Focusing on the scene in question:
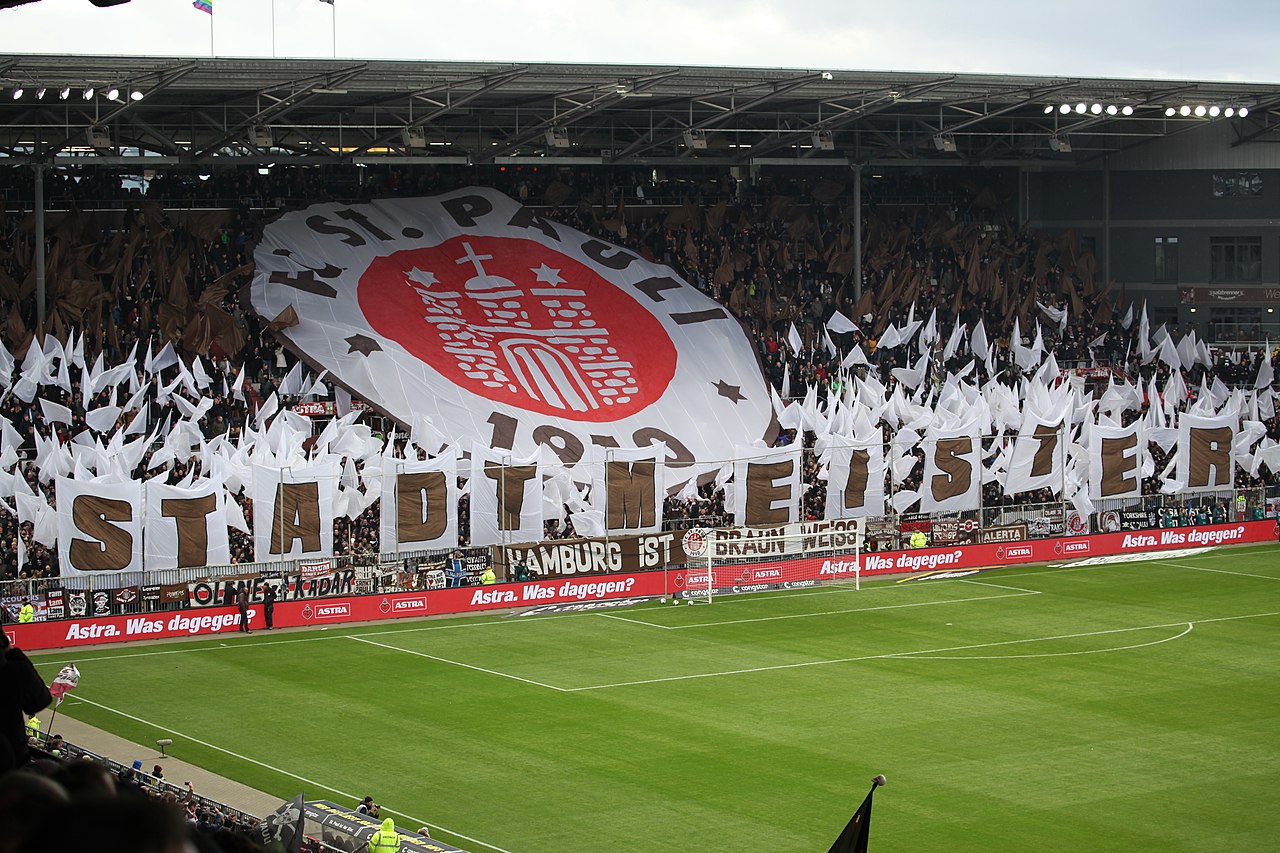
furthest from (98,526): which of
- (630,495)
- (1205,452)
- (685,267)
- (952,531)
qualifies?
(1205,452)

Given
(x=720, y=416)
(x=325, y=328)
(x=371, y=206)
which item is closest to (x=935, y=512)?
(x=720, y=416)

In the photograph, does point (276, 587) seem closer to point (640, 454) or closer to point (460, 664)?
point (460, 664)

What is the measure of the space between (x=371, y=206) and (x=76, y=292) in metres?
12.7

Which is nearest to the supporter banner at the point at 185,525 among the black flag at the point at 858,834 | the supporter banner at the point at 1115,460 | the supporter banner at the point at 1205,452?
the black flag at the point at 858,834

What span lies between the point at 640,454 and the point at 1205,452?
18.6m

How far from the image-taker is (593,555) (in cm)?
4422

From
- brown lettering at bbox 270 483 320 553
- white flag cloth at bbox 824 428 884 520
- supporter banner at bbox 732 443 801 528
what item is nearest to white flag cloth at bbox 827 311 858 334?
white flag cloth at bbox 824 428 884 520

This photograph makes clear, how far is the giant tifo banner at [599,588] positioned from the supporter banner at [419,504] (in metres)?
1.47

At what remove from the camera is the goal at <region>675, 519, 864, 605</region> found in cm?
4475

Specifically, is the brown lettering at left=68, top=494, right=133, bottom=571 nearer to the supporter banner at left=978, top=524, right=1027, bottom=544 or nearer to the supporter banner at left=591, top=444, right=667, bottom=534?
the supporter banner at left=591, top=444, right=667, bottom=534

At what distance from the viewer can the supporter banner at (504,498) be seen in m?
42.2

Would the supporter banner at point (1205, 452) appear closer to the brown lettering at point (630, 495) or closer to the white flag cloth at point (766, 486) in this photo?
the white flag cloth at point (766, 486)

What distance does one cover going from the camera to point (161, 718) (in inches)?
1206

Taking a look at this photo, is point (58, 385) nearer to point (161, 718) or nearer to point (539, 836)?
point (161, 718)
